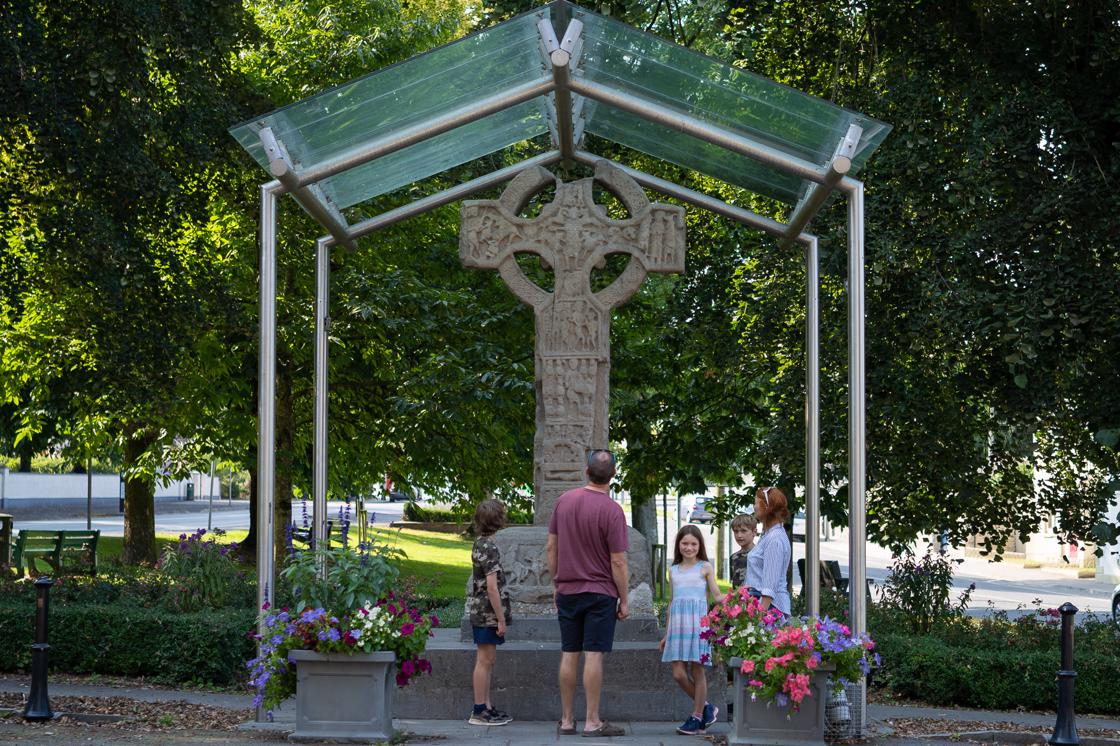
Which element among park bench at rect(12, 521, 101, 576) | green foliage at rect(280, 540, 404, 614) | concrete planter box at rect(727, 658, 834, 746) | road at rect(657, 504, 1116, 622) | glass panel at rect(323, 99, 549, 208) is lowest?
road at rect(657, 504, 1116, 622)

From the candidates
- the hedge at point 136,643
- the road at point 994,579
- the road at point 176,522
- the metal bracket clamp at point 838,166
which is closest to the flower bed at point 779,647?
the metal bracket clamp at point 838,166

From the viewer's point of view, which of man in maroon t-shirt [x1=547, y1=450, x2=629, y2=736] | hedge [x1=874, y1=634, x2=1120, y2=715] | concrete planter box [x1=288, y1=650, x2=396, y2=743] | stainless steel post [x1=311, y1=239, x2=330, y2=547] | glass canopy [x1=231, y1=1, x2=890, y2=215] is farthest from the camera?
hedge [x1=874, y1=634, x2=1120, y2=715]

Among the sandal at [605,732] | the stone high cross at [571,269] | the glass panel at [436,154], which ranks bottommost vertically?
the sandal at [605,732]

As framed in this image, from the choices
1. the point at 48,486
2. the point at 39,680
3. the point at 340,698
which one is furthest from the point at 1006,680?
the point at 48,486

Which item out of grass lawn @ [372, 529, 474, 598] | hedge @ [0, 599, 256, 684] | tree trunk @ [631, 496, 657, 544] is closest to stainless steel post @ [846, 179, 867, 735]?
hedge @ [0, 599, 256, 684]

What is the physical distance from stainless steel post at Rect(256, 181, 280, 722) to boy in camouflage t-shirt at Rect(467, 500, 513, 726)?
143 centimetres

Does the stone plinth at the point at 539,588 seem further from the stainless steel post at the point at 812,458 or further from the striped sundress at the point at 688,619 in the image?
the stainless steel post at the point at 812,458

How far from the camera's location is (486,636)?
910 centimetres

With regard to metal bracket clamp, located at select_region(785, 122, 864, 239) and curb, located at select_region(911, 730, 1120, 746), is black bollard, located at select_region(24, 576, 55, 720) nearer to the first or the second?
metal bracket clamp, located at select_region(785, 122, 864, 239)

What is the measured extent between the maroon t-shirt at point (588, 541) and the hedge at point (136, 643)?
16.8ft

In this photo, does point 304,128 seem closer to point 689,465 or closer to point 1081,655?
point 1081,655

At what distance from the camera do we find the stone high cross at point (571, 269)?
11.1m

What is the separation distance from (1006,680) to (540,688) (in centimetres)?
503

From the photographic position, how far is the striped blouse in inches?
357
